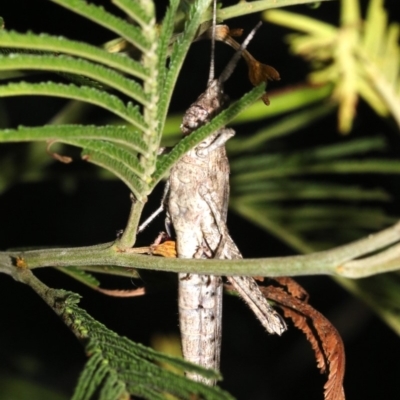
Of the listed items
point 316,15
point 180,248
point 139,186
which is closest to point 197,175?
point 180,248

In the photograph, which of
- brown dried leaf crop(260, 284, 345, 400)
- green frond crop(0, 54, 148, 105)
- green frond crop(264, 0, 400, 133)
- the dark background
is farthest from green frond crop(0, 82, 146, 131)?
the dark background

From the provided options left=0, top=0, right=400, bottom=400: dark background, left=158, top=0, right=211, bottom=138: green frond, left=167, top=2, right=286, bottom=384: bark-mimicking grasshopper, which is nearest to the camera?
left=158, top=0, right=211, bottom=138: green frond

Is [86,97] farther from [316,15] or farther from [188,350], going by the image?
[316,15]

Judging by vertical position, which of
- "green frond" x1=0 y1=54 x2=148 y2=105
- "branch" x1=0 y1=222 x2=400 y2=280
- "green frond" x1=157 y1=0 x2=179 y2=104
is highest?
"green frond" x1=157 y1=0 x2=179 y2=104

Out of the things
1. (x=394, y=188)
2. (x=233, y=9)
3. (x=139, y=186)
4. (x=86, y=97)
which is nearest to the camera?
(x=86, y=97)

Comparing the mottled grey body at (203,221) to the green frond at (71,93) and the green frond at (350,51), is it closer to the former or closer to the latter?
the green frond at (350,51)

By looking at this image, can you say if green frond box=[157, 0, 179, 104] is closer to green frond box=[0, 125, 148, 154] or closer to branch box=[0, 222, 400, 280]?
green frond box=[0, 125, 148, 154]
